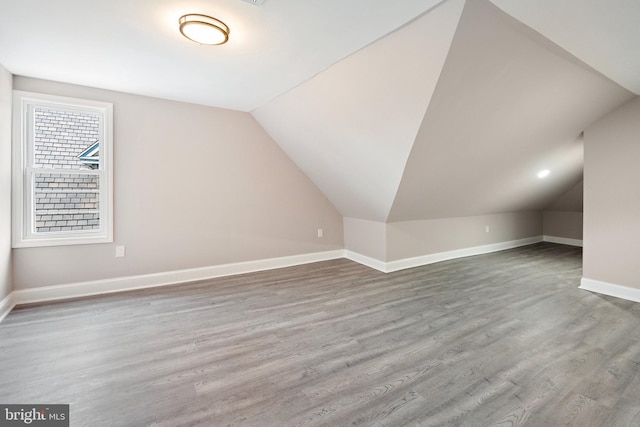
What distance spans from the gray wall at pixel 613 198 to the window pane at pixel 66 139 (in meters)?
5.45

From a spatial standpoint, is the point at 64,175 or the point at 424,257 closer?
the point at 64,175

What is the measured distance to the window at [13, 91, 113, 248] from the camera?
2.90 meters

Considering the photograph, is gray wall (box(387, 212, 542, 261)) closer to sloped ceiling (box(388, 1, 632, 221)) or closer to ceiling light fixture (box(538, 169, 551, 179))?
sloped ceiling (box(388, 1, 632, 221))

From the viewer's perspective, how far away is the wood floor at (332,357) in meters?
1.53

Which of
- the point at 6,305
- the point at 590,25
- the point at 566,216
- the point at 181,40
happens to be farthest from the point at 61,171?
the point at 566,216

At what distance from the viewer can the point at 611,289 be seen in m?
3.17

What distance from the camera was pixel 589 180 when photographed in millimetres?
3271

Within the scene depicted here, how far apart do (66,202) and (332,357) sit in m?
3.21

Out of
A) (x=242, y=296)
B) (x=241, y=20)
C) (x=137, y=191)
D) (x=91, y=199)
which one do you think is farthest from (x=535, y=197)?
(x=91, y=199)

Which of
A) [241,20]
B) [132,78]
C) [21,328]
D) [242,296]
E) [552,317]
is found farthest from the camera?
[242,296]

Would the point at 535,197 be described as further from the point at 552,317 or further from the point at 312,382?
the point at 312,382

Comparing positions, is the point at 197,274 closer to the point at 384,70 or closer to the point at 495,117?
the point at 384,70

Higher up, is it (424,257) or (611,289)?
(424,257)

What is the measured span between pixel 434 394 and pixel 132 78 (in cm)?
359
